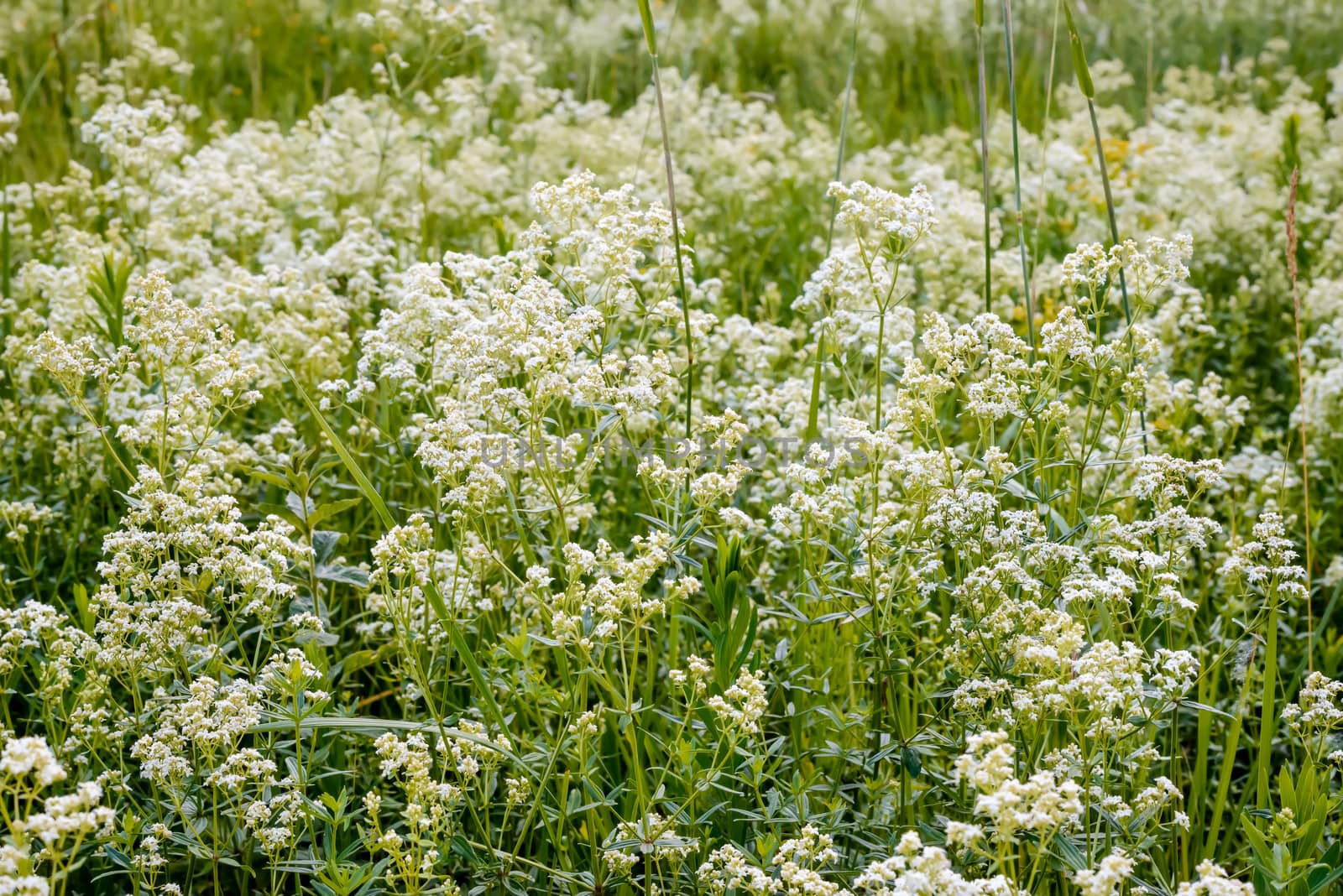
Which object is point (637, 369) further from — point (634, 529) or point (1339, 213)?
point (1339, 213)

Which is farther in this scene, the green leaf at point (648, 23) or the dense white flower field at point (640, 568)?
the green leaf at point (648, 23)

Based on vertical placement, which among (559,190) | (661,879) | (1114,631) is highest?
(559,190)

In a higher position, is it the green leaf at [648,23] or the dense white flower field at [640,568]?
the green leaf at [648,23]

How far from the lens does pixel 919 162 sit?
19.8 ft

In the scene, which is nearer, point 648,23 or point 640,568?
point 640,568

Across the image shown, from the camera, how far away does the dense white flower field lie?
7.52 feet

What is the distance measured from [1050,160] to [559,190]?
419 centimetres

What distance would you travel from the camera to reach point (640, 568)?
7.41ft

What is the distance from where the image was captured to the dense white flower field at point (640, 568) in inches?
90.2

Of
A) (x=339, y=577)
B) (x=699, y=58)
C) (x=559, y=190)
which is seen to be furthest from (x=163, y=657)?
(x=699, y=58)

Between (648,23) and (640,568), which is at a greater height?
(648,23)

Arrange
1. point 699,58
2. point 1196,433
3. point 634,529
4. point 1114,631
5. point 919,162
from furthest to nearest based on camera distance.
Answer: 1. point 699,58
2. point 919,162
3. point 634,529
4. point 1196,433
5. point 1114,631

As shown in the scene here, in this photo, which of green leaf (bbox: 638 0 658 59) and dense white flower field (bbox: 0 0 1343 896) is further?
green leaf (bbox: 638 0 658 59)

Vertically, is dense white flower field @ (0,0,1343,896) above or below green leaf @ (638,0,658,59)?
below
